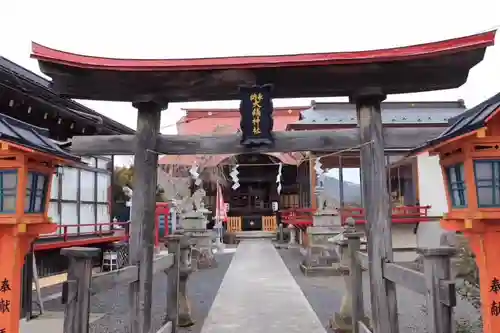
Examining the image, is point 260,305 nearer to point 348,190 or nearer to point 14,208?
point 14,208

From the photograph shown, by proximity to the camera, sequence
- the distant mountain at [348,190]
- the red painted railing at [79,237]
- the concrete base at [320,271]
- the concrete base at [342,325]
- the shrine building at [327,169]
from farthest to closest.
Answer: the distant mountain at [348,190] → the shrine building at [327,169] → the concrete base at [320,271] → the red painted railing at [79,237] → the concrete base at [342,325]

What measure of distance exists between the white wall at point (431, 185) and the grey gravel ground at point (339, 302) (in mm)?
5291

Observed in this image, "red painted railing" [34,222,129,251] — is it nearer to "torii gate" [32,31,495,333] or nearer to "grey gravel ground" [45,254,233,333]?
"grey gravel ground" [45,254,233,333]

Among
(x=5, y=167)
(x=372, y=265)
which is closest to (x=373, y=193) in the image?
(x=372, y=265)

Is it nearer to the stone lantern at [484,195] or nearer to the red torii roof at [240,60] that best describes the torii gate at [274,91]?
the red torii roof at [240,60]

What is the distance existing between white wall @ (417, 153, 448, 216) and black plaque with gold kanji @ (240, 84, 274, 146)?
41.0 ft

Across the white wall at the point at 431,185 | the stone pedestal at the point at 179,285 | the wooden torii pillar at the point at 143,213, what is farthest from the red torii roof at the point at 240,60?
the white wall at the point at 431,185

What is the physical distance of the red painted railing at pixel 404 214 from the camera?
15523 millimetres

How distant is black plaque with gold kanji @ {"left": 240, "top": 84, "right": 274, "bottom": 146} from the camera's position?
5.58m

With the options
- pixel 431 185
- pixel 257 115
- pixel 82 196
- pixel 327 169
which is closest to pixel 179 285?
pixel 257 115

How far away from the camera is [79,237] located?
494 inches

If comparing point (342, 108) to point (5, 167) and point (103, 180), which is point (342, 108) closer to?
point (103, 180)

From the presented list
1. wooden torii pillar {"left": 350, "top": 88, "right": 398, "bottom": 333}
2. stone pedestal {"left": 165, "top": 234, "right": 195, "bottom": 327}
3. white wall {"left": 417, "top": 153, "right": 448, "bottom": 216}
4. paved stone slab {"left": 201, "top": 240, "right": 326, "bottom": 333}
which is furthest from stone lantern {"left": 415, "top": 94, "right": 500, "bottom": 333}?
white wall {"left": 417, "top": 153, "right": 448, "bottom": 216}

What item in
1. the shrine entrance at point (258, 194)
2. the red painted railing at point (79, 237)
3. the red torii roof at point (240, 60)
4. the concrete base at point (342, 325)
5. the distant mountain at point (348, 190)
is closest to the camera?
the red torii roof at point (240, 60)
